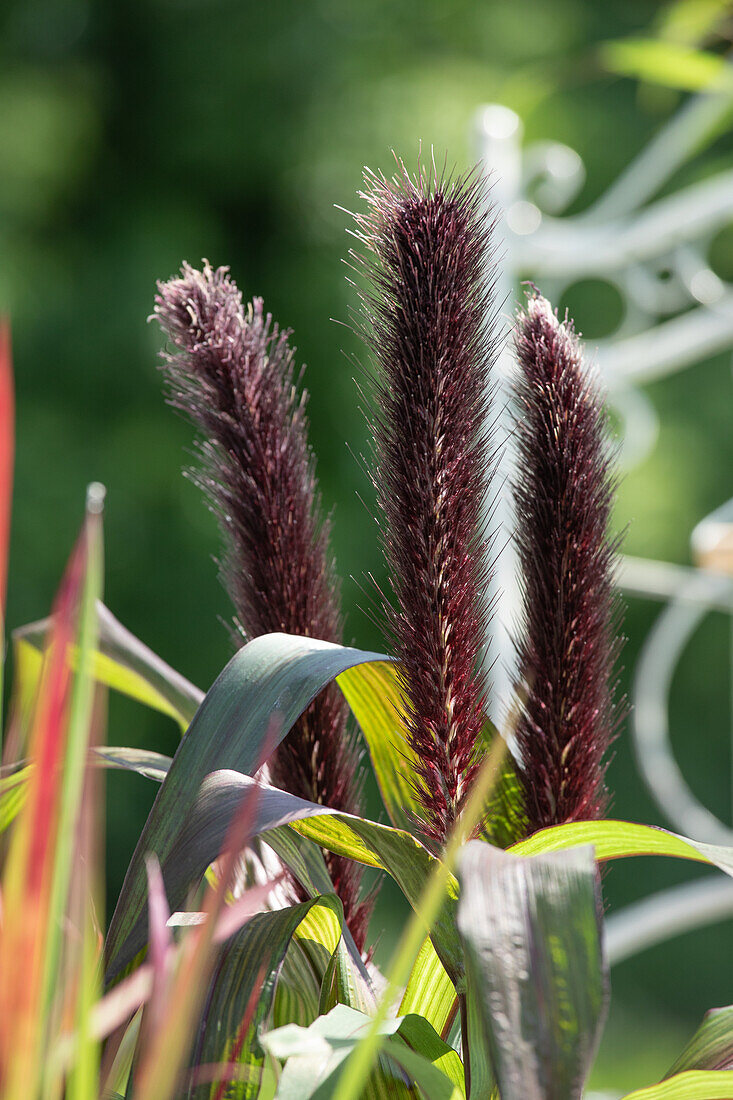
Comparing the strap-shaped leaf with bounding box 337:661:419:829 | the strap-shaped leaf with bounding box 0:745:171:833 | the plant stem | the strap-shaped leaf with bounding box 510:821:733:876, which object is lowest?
the plant stem

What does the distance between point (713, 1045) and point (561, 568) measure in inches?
4.6

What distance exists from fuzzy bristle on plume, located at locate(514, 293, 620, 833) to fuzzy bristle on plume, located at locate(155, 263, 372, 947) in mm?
62

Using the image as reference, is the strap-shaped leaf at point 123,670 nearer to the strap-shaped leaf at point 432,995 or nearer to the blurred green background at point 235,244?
the strap-shaped leaf at point 432,995

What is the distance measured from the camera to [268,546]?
302 millimetres

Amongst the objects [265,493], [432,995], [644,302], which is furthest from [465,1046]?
[644,302]

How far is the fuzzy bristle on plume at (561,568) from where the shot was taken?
266mm

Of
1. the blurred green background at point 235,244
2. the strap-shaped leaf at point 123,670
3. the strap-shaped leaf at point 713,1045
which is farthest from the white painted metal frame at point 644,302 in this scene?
the blurred green background at point 235,244

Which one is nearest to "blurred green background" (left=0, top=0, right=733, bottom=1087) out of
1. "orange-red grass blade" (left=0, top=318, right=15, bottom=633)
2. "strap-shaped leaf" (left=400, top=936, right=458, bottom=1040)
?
"strap-shaped leaf" (left=400, top=936, right=458, bottom=1040)

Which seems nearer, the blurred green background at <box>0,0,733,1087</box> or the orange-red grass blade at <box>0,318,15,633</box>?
the orange-red grass blade at <box>0,318,15,633</box>

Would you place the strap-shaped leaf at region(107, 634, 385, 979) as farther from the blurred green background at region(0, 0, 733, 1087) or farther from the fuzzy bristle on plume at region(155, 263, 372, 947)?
the blurred green background at region(0, 0, 733, 1087)

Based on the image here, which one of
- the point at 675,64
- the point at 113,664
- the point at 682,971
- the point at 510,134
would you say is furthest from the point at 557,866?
the point at 682,971

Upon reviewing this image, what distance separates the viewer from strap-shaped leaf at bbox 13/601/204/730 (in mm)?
386

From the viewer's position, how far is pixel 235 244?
2676mm

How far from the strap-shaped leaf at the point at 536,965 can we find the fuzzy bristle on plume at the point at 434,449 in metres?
0.07
